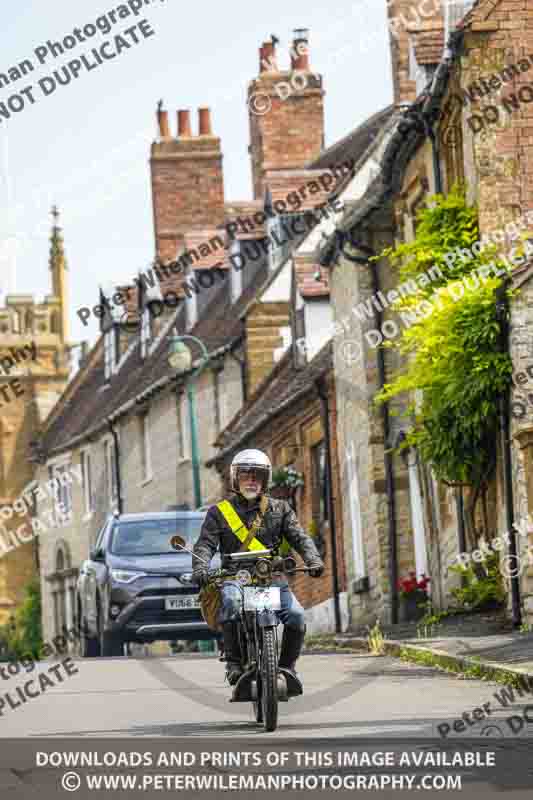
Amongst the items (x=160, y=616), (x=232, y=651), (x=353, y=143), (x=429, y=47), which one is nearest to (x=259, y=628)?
(x=232, y=651)

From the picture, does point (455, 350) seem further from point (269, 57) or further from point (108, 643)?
point (269, 57)

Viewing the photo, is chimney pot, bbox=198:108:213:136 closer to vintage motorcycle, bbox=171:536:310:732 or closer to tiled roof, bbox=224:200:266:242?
tiled roof, bbox=224:200:266:242

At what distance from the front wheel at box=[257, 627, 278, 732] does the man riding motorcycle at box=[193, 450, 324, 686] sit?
0.42 meters

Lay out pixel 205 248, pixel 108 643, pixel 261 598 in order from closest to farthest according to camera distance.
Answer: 1. pixel 261 598
2. pixel 108 643
3. pixel 205 248

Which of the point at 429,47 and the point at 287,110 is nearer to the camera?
the point at 429,47

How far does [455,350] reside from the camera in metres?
21.4

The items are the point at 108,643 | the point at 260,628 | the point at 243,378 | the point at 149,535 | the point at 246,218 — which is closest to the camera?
the point at 260,628

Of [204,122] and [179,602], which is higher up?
[204,122]

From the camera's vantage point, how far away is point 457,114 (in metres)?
23.9

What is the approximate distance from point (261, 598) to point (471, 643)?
6.95m

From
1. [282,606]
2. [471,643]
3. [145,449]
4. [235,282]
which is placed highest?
[235,282]

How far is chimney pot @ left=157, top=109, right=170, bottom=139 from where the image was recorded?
5119cm

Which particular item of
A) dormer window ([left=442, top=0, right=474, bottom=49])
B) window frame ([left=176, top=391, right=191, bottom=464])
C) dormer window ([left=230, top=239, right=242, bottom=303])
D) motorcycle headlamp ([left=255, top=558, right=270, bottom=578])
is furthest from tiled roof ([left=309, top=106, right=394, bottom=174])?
motorcycle headlamp ([left=255, top=558, right=270, bottom=578])

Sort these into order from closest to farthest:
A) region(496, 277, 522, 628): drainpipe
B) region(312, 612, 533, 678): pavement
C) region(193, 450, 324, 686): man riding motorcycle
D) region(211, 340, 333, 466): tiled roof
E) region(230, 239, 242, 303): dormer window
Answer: region(193, 450, 324, 686): man riding motorcycle → region(312, 612, 533, 678): pavement → region(496, 277, 522, 628): drainpipe → region(211, 340, 333, 466): tiled roof → region(230, 239, 242, 303): dormer window
